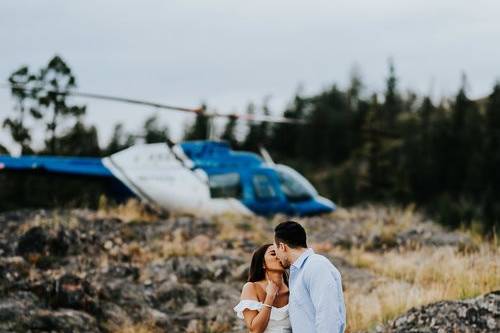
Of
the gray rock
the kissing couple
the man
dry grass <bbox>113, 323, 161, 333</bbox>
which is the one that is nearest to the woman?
the kissing couple

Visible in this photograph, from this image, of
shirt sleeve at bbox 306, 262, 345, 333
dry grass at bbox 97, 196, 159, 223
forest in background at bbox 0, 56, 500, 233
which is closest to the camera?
shirt sleeve at bbox 306, 262, 345, 333

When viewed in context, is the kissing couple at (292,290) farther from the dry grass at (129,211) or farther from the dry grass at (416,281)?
the dry grass at (129,211)

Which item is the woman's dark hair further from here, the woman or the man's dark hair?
the man's dark hair

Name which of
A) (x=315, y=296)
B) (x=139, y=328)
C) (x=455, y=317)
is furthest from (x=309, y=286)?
(x=139, y=328)

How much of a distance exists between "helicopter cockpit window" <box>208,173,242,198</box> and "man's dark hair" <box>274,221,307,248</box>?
12064 millimetres

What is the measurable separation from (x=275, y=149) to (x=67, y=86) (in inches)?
1960

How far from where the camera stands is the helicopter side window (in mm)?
16016

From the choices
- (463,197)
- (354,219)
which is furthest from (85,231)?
(463,197)

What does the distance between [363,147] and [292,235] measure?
65.8 metres

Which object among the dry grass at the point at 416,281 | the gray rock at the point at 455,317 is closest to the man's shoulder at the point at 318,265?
the gray rock at the point at 455,317

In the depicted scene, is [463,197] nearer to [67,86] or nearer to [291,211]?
[67,86]

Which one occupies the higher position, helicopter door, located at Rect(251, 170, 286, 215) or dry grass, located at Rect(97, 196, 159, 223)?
helicopter door, located at Rect(251, 170, 286, 215)

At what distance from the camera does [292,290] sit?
13.0 ft

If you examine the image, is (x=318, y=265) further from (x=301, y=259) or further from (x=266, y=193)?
(x=266, y=193)
